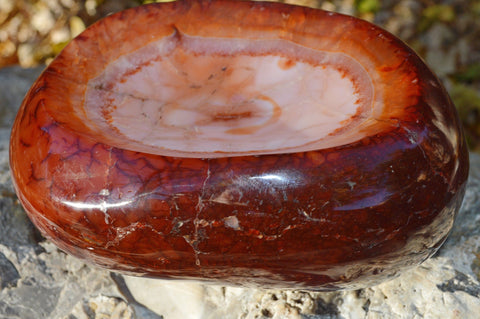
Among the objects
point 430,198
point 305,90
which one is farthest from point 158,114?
point 430,198

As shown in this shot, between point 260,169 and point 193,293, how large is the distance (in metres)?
0.56

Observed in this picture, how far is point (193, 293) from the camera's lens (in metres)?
1.63

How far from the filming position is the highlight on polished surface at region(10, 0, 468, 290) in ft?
4.09

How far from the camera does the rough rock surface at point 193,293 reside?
4.97ft

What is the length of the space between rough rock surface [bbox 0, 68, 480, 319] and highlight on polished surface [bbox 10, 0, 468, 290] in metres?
0.13

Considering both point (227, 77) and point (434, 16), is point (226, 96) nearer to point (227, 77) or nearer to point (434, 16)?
point (227, 77)

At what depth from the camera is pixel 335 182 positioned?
124cm

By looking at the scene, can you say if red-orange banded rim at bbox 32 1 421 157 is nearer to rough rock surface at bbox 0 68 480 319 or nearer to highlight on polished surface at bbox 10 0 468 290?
highlight on polished surface at bbox 10 0 468 290

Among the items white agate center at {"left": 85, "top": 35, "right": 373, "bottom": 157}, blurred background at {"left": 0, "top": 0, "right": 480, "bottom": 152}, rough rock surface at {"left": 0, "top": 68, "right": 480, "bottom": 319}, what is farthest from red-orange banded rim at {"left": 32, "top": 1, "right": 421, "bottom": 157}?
blurred background at {"left": 0, "top": 0, "right": 480, "bottom": 152}

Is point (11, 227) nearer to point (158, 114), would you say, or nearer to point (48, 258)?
point (48, 258)

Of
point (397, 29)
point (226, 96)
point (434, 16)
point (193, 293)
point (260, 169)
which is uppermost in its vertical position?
point (434, 16)

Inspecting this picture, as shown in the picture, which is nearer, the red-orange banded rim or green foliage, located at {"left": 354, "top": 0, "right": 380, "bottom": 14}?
the red-orange banded rim

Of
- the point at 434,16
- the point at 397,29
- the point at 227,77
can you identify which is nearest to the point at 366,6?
the point at 397,29

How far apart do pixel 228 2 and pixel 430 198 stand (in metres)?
0.99
